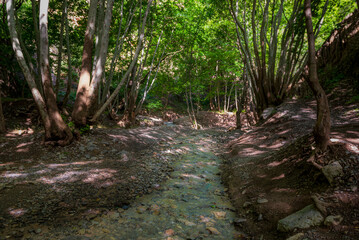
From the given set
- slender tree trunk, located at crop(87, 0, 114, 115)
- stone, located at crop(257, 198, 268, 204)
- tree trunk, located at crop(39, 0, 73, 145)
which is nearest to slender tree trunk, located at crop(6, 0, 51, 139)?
tree trunk, located at crop(39, 0, 73, 145)

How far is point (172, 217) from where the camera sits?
3.08 m

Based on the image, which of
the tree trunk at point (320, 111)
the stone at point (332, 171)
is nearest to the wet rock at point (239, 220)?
the stone at point (332, 171)

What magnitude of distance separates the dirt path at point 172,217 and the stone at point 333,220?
112cm

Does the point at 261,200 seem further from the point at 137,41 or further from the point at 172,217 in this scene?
the point at 137,41

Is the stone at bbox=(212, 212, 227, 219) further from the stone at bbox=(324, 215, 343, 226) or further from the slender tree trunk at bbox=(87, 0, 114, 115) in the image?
the slender tree trunk at bbox=(87, 0, 114, 115)

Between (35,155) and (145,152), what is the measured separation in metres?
3.02

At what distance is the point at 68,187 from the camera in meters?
3.39

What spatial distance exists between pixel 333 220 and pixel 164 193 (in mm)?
2684

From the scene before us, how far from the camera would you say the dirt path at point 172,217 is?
8.25 ft

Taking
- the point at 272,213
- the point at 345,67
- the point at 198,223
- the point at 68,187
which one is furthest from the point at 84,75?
the point at 345,67

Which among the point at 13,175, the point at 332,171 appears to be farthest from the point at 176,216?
the point at 13,175

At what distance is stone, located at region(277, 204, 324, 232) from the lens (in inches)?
91.7

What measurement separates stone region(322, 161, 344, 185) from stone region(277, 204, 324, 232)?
53 cm

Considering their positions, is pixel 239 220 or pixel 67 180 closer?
pixel 239 220
